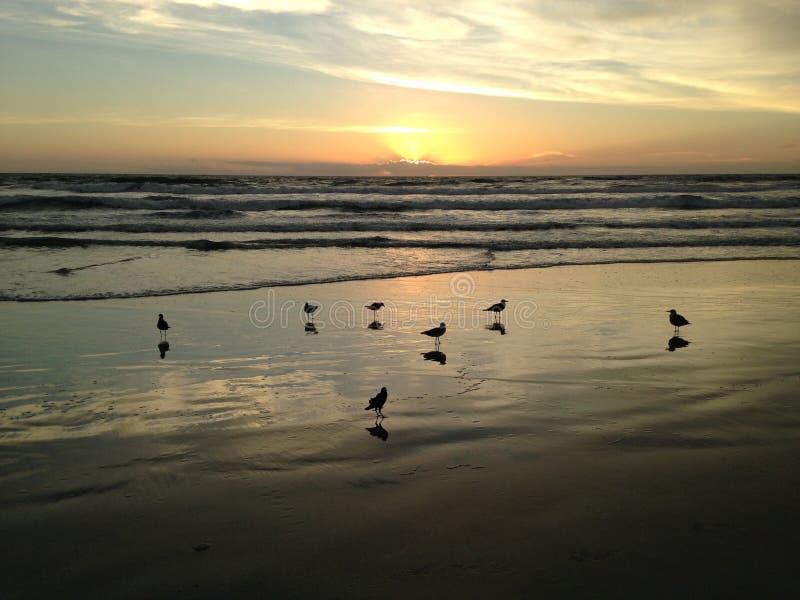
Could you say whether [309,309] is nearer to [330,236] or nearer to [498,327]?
[498,327]

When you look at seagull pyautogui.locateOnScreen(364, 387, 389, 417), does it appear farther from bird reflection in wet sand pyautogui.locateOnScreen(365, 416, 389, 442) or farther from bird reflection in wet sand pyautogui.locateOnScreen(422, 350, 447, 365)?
bird reflection in wet sand pyautogui.locateOnScreen(422, 350, 447, 365)

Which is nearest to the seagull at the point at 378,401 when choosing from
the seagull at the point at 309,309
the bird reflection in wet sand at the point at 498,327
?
the bird reflection in wet sand at the point at 498,327

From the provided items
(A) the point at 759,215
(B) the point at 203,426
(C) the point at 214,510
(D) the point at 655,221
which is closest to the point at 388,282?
(B) the point at 203,426

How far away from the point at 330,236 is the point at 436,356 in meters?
16.3

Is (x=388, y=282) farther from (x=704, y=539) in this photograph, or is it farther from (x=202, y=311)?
(x=704, y=539)

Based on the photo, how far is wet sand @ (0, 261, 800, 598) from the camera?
358 cm

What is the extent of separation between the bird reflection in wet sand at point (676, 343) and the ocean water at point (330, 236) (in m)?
7.93

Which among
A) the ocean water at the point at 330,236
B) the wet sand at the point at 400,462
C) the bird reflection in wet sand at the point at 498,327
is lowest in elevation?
the wet sand at the point at 400,462

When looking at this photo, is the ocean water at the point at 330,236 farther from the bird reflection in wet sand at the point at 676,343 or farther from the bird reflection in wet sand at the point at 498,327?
the bird reflection in wet sand at the point at 676,343

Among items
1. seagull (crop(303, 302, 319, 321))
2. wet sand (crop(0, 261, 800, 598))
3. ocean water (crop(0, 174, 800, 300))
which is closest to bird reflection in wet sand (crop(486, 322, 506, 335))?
wet sand (crop(0, 261, 800, 598))

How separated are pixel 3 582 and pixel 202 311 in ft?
25.6

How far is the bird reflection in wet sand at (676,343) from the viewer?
8.45 m

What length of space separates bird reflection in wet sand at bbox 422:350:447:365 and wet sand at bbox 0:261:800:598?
155 mm

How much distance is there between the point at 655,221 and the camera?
28.2m
